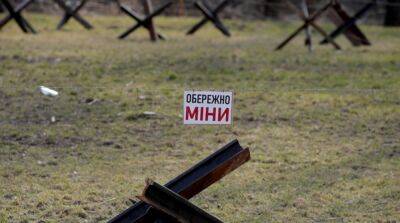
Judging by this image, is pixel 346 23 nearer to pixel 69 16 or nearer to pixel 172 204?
pixel 69 16

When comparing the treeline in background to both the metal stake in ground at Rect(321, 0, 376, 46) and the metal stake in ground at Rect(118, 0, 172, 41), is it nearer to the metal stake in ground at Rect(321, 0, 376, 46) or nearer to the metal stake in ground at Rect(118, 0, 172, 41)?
the metal stake in ground at Rect(118, 0, 172, 41)

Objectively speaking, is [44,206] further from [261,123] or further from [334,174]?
[261,123]

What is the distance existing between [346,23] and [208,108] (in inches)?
434

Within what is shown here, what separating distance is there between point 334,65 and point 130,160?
6637mm

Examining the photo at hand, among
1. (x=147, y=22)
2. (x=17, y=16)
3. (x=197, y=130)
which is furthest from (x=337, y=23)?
(x=197, y=130)

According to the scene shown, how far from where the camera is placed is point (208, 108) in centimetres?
537

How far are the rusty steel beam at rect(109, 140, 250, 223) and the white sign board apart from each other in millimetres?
637

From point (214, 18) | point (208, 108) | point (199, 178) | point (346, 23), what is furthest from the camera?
point (214, 18)

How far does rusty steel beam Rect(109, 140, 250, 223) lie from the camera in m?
4.64

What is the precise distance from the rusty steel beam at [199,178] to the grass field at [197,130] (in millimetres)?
1398

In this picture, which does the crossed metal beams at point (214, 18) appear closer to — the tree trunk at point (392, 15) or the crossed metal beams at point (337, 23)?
the crossed metal beams at point (337, 23)

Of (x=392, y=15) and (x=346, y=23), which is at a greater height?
(x=346, y=23)

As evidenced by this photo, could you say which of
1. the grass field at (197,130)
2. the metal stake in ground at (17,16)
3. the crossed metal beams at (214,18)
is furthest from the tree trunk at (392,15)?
the metal stake in ground at (17,16)

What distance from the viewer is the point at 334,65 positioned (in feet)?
44.3
